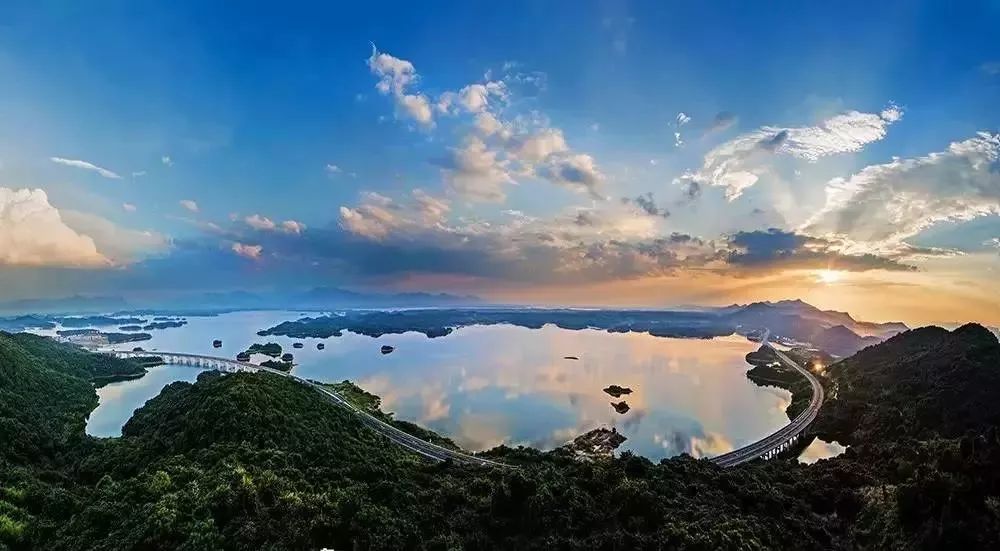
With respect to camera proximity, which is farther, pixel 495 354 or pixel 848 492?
pixel 495 354

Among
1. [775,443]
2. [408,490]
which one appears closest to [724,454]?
[775,443]

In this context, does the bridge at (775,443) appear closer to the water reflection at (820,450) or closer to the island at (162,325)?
the water reflection at (820,450)

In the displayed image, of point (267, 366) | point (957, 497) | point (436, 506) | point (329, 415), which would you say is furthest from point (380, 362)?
point (957, 497)

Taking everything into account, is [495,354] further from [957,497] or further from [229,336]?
[957,497]

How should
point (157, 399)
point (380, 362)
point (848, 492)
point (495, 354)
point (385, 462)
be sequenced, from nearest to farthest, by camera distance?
point (848, 492) < point (385, 462) < point (157, 399) < point (380, 362) < point (495, 354)

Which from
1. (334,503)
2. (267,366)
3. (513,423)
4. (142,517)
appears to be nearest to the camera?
(142,517)

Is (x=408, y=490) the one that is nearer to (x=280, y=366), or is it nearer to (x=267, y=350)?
(x=280, y=366)
